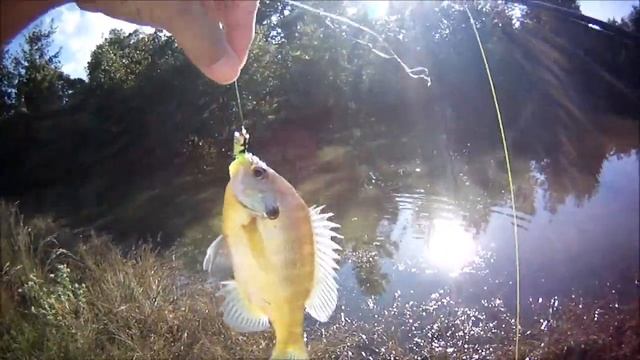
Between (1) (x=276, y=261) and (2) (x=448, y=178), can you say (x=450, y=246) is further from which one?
(1) (x=276, y=261)

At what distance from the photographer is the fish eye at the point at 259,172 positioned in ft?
1.86

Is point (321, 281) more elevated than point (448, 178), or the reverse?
point (448, 178)

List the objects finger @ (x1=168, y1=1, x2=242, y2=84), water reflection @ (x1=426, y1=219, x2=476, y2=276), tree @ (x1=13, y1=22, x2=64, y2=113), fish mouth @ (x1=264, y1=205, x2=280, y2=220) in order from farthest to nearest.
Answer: water reflection @ (x1=426, y1=219, x2=476, y2=276), tree @ (x1=13, y1=22, x2=64, y2=113), finger @ (x1=168, y1=1, x2=242, y2=84), fish mouth @ (x1=264, y1=205, x2=280, y2=220)

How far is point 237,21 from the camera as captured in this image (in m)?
0.71

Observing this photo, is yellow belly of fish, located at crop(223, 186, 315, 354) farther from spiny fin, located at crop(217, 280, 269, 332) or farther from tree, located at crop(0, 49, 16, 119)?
tree, located at crop(0, 49, 16, 119)

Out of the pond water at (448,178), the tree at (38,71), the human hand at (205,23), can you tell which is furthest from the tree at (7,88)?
the human hand at (205,23)

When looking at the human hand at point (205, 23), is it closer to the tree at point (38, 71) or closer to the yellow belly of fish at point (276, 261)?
the yellow belly of fish at point (276, 261)

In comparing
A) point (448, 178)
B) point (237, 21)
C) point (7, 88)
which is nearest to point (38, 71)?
point (7, 88)

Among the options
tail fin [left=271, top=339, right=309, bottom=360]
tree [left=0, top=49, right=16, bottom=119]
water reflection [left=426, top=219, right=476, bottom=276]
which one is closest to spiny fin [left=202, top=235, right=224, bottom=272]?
tail fin [left=271, top=339, right=309, bottom=360]

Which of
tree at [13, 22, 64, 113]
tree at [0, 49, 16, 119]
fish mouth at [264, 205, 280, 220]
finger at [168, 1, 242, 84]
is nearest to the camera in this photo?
fish mouth at [264, 205, 280, 220]

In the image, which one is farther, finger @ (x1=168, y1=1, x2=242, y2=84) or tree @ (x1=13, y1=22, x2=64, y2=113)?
tree @ (x1=13, y1=22, x2=64, y2=113)

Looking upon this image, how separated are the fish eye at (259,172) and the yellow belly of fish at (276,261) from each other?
32mm

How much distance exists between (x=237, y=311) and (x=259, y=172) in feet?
0.46

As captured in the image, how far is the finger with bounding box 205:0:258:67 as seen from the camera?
0.70 m
